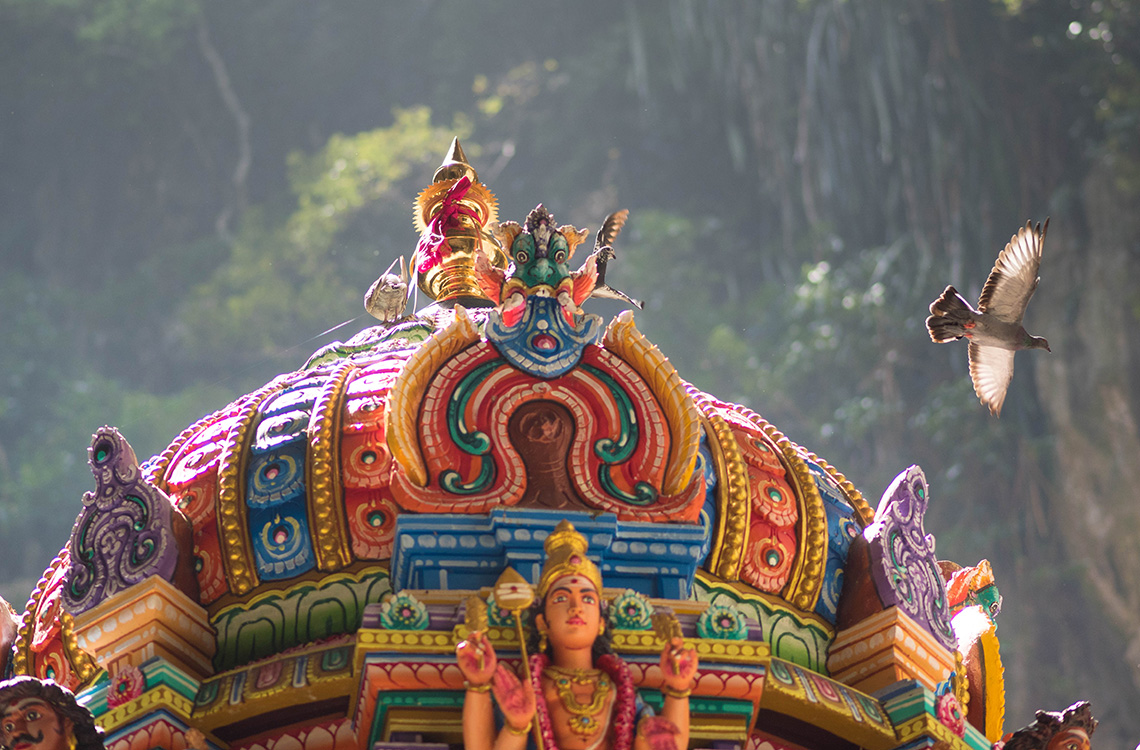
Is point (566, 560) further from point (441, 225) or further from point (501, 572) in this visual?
point (441, 225)

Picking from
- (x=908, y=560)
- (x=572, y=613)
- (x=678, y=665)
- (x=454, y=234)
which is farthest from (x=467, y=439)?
(x=454, y=234)

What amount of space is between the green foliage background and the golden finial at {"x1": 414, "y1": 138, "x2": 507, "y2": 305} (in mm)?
15110

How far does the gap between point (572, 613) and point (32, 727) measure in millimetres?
1979

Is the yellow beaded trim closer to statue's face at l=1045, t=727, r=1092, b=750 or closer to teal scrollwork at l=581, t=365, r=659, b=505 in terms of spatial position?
teal scrollwork at l=581, t=365, r=659, b=505

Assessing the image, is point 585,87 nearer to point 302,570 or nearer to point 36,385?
point 36,385

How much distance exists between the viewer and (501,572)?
19.4 feet

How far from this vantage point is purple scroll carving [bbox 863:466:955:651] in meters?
6.56

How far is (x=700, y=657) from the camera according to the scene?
18.4 ft

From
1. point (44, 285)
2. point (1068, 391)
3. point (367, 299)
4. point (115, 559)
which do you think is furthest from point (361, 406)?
A: point (44, 285)

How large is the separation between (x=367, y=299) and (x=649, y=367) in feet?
9.10

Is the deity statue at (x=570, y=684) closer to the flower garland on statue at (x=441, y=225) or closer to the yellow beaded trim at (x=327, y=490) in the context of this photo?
the yellow beaded trim at (x=327, y=490)

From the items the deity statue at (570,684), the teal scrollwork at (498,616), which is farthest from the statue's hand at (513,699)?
the teal scrollwork at (498,616)

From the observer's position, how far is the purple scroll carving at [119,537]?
6121 millimetres

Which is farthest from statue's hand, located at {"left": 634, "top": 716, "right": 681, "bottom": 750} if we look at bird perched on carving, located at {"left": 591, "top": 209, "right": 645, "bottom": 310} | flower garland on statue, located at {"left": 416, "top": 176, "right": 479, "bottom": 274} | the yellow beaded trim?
flower garland on statue, located at {"left": 416, "top": 176, "right": 479, "bottom": 274}
